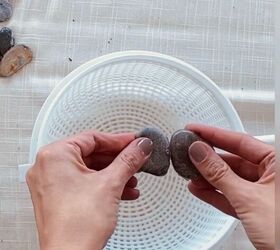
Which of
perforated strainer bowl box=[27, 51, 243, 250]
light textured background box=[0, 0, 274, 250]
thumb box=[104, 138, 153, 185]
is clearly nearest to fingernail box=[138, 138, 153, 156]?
thumb box=[104, 138, 153, 185]

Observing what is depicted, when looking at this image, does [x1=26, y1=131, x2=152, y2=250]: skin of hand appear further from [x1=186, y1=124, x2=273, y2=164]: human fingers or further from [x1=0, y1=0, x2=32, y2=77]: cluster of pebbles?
[x1=0, y1=0, x2=32, y2=77]: cluster of pebbles

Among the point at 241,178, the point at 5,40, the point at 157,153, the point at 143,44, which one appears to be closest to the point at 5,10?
the point at 5,40

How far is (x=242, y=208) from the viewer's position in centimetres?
62

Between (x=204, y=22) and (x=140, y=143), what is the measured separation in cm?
32

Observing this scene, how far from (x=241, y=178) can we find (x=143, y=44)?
34 cm

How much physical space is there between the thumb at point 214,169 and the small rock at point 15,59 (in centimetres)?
34

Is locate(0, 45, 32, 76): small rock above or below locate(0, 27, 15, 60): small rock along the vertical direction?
below

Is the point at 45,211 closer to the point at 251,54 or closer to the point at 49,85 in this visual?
the point at 49,85

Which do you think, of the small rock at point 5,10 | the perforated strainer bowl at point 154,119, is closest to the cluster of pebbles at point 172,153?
the perforated strainer bowl at point 154,119

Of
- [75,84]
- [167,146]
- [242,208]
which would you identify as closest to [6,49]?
[75,84]

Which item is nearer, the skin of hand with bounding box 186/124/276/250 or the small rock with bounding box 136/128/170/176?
the skin of hand with bounding box 186/124/276/250

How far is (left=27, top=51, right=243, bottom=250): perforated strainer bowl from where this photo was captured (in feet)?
2.70

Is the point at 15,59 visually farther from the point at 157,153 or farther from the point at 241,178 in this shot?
the point at 241,178

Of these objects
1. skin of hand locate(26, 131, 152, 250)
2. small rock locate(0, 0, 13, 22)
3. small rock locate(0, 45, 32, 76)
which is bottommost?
skin of hand locate(26, 131, 152, 250)
